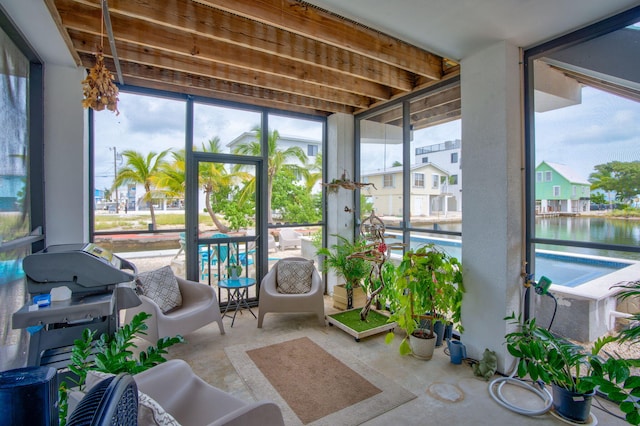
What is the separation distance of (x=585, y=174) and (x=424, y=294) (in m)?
1.72

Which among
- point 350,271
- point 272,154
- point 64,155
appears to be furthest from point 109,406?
point 272,154

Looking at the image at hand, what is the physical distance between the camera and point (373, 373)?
9.13 ft

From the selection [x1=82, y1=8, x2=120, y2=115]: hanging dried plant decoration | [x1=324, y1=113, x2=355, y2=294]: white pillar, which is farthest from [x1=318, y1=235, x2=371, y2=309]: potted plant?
[x1=82, y1=8, x2=120, y2=115]: hanging dried plant decoration

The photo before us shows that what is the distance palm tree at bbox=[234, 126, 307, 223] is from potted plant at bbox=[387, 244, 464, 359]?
243cm

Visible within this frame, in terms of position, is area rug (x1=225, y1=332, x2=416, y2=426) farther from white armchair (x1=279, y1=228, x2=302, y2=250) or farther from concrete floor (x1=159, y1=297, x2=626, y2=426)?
white armchair (x1=279, y1=228, x2=302, y2=250)

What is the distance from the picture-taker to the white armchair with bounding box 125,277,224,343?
3.03 m

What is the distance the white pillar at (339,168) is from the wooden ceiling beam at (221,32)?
1.42 m

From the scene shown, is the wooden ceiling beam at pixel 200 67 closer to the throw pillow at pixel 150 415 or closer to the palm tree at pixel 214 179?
the palm tree at pixel 214 179

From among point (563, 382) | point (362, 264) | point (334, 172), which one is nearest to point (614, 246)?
point (563, 382)

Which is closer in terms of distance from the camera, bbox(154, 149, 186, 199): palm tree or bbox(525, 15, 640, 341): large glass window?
bbox(525, 15, 640, 341): large glass window

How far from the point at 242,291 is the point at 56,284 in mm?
2903

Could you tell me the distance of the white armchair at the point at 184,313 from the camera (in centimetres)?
303

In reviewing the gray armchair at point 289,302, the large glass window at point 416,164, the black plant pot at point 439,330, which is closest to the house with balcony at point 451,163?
the large glass window at point 416,164

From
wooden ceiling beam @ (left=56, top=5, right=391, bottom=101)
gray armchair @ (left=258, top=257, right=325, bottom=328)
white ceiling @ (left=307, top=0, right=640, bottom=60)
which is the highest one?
wooden ceiling beam @ (left=56, top=5, right=391, bottom=101)
